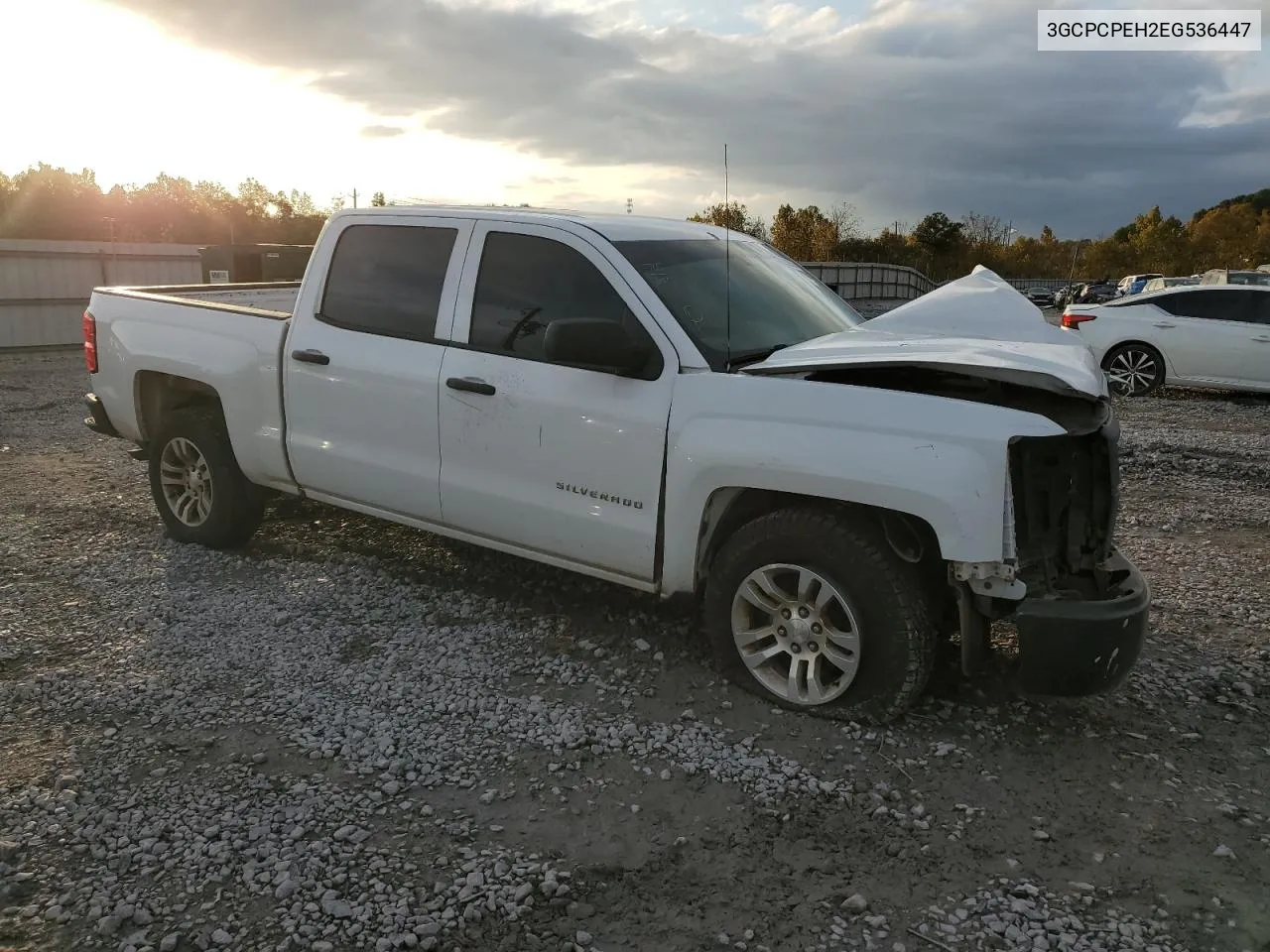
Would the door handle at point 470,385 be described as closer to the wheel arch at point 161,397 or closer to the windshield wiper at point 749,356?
the windshield wiper at point 749,356

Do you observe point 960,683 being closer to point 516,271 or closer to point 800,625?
point 800,625

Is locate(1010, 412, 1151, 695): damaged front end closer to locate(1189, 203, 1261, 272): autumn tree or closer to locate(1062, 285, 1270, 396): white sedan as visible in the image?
locate(1062, 285, 1270, 396): white sedan

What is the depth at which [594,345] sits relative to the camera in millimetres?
3771

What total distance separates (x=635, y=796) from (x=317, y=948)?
1130 mm

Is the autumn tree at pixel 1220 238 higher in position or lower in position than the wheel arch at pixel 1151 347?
higher

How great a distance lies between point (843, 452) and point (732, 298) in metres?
1.17

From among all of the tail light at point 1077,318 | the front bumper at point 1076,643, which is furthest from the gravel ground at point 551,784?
the tail light at point 1077,318

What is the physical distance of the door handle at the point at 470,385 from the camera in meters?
4.30

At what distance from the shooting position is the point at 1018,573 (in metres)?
3.45

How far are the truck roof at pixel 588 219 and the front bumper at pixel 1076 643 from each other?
7.63 feet

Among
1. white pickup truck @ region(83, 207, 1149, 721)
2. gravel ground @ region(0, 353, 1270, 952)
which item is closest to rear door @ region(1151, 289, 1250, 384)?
gravel ground @ region(0, 353, 1270, 952)

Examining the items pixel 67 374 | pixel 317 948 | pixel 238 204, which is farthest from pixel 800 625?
pixel 238 204

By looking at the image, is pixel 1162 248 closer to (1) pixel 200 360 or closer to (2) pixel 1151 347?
(2) pixel 1151 347

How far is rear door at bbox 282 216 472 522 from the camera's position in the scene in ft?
15.1
